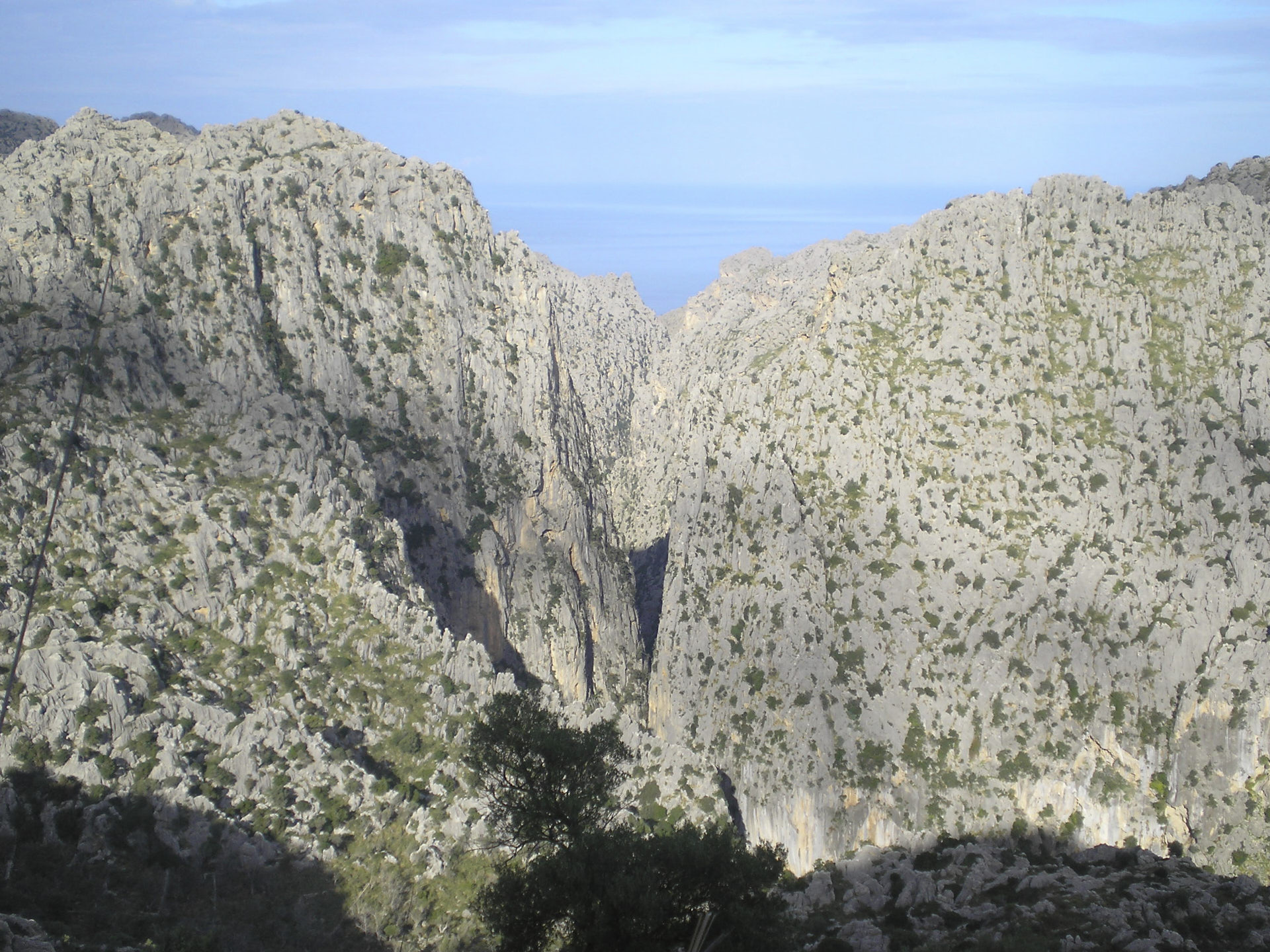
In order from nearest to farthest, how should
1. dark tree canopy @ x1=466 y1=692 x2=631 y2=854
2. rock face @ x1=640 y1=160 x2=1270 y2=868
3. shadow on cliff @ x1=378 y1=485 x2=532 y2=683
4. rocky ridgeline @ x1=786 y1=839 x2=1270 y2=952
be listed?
rocky ridgeline @ x1=786 y1=839 x2=1270 y2=952
dark tree canopy @ x1=466 y1=692 x2=631 y2=854
rock face @ x1=640 y1=160 x2=1270 y2=868
shadow on cliff @ x1=378 y1=485 x2=532 y2=683

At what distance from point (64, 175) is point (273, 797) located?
1809 inches

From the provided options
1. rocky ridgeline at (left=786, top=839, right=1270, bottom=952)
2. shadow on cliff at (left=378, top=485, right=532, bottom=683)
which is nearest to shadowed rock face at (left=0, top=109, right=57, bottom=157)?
shadow on cliff at (left=378, top=485, right=532, bottom=683)

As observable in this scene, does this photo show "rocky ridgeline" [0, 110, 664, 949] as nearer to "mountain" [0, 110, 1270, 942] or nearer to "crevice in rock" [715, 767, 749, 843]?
"mountain" [0, 110, 1270, 942]

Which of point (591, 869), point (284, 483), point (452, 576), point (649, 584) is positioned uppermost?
point (284, 483)

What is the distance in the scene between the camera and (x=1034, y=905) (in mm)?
39750

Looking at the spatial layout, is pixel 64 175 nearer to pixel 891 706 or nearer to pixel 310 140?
pixel 310 140

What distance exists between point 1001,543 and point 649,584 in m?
56.2

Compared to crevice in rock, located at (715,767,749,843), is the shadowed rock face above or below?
above

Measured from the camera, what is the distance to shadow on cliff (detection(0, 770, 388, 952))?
38.5 meters

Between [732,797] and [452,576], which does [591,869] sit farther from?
[452,576]

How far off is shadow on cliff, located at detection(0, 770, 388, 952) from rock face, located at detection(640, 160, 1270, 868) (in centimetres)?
3333

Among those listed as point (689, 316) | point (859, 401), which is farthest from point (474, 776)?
point (689, 316)

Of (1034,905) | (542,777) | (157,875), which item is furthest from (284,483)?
(1034,905)

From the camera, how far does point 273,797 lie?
47.7 m
